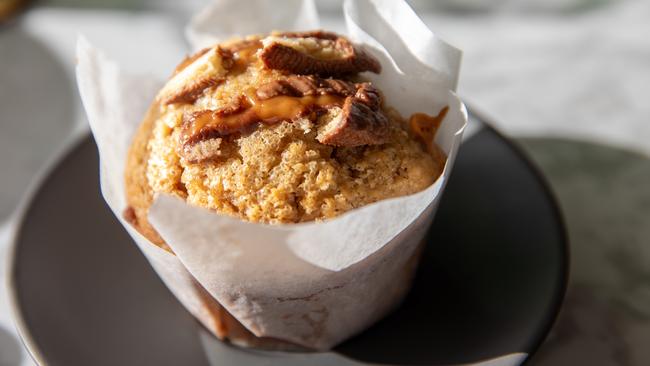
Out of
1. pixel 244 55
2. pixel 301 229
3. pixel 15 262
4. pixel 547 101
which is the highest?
pixel 244 55

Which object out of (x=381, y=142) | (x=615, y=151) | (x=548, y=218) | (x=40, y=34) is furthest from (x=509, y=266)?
(x=40, y=34)

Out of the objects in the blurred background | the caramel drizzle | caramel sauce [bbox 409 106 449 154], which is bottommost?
the blurred background

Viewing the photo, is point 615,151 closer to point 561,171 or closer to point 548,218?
point 561,171

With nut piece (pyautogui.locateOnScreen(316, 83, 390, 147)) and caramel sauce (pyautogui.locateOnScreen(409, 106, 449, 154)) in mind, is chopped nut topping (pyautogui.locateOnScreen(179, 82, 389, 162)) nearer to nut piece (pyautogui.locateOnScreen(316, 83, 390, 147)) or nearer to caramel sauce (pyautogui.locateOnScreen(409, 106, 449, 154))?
nut piece (pyautogui.locateOnScreen(316, 83, 390, 147))

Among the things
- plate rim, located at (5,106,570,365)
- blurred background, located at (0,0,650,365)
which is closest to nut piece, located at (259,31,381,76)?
plate rim, located at (5,106,570,365)

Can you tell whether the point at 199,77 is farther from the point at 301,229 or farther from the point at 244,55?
the point at 301,229

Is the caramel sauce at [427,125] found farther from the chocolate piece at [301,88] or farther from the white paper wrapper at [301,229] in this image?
the chocolate piece at [301,88]

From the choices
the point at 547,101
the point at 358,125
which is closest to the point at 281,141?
the point at 358,125
